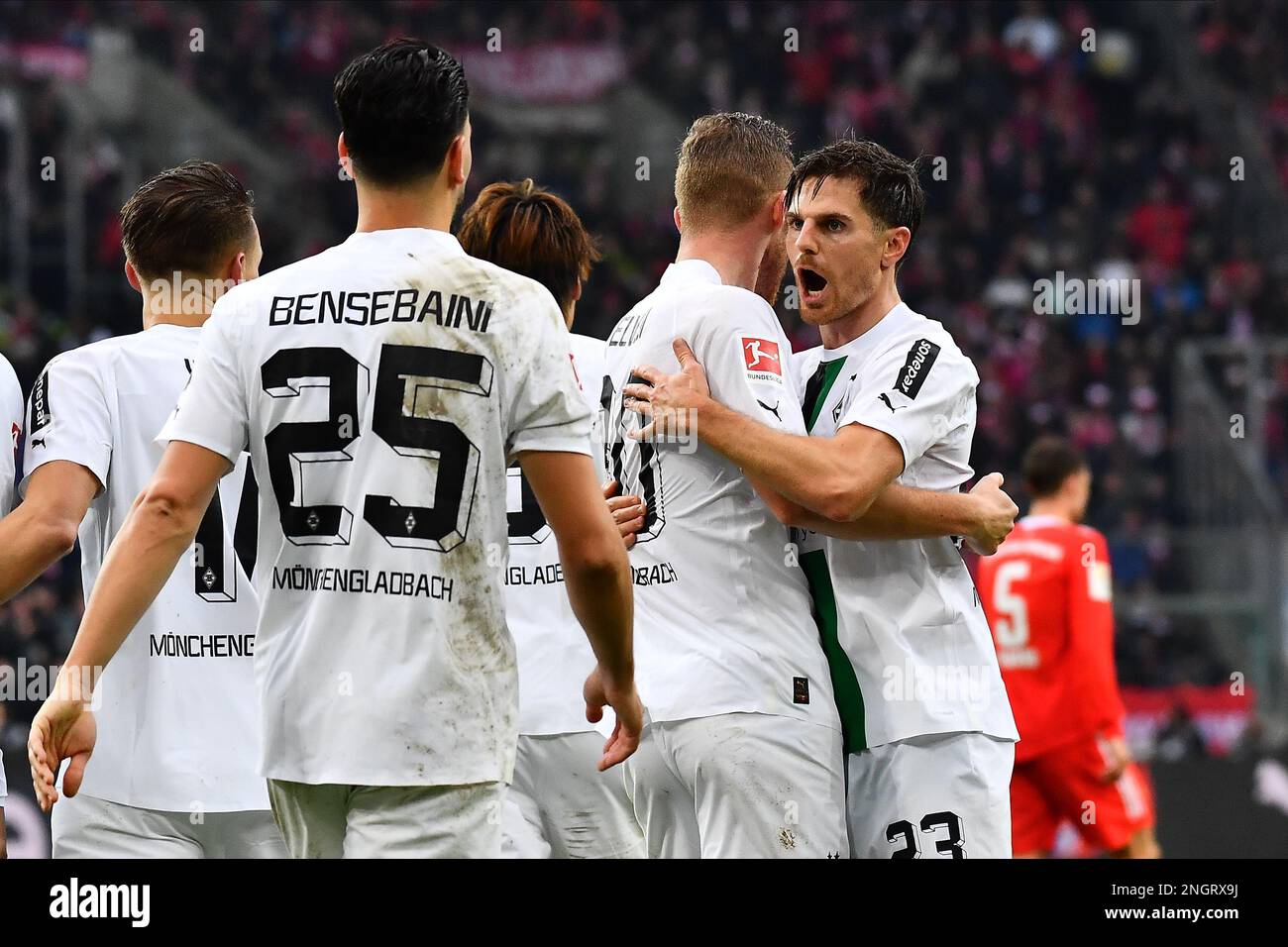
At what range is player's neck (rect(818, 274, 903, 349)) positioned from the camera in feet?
14.2

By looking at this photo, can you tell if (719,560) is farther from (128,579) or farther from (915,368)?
(128,579)

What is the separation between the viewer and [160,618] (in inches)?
159

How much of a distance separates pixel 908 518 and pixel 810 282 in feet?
2.32

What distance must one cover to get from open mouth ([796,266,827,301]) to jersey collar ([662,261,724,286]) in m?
0.21

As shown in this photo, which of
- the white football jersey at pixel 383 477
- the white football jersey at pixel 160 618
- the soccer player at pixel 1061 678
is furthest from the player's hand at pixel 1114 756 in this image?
the white football jersey at pixel 383 477

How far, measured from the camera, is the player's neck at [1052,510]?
8.45 m

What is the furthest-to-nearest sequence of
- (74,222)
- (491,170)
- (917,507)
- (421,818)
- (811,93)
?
(811,93), (491,170), (74,222), (917,507), (421,818)

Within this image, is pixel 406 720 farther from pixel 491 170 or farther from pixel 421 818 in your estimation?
pixel 491 170

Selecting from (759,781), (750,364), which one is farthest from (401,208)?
(759,781)

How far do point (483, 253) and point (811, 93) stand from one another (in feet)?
61.4

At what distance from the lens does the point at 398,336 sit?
3.22 meters
